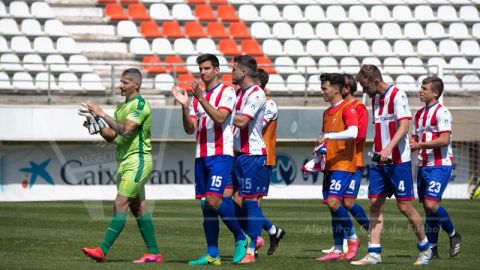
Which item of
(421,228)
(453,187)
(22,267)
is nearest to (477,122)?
(453,187)

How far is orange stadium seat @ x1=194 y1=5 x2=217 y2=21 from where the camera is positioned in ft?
88.9

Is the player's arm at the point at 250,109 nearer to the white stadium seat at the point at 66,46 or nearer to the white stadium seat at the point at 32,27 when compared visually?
the white stadium seat at the point at 66,46

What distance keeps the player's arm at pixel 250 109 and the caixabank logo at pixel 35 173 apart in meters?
13.4

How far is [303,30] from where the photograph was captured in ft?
89.7

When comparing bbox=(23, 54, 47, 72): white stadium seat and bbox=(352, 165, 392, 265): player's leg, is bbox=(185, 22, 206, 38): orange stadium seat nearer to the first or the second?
bbox=(23, 54, 47, 72): white stadium seat

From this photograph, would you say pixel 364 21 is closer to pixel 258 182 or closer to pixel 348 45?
pixel 348 45

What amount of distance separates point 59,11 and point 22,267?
1834cm

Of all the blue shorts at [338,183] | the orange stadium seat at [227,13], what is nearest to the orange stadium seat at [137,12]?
the orange stadium seat at [227,13]

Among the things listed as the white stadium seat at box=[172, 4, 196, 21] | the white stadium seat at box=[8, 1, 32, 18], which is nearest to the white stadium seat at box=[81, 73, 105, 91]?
the white stadium seat at box=[8, 1, 32, 18]

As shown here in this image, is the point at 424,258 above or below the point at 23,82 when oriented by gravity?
below

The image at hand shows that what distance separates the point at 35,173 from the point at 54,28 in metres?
4.49

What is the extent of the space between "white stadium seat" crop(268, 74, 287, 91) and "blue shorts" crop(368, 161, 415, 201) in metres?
14.1

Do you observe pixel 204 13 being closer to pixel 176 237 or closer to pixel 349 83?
pixel 176 237

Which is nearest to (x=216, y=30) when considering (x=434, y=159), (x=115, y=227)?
(x=434, y=159)
